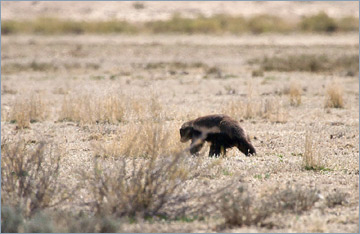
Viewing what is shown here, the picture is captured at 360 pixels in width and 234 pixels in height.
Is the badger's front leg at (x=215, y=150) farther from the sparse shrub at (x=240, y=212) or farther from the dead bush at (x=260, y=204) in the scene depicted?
the sparse shrub at (x=240, y=212)

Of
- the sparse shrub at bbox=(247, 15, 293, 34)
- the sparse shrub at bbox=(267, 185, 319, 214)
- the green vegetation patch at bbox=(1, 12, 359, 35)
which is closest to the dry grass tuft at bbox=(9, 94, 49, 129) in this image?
the sparse shrub at bbox=(267, 185, 319, 214)

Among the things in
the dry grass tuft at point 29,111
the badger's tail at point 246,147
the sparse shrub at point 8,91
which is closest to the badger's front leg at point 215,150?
the badger's tail at point 246,147

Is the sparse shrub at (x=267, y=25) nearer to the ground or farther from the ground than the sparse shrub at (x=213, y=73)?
farther from the ground

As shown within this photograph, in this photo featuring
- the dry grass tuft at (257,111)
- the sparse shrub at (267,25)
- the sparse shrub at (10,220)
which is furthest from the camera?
the sparse shrub at (267,25)

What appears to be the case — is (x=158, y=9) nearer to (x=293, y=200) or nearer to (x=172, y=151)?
(x=172, y=151)

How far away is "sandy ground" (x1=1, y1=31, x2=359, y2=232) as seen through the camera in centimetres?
791

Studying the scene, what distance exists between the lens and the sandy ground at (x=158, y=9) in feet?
226

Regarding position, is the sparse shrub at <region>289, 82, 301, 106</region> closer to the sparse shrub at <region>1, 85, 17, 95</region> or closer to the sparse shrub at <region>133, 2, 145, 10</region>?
the sparse shrub at <region>1, 85, 17, 95</region>

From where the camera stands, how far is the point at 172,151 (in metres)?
9.53

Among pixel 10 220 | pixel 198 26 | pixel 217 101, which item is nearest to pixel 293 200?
pixel 10 220

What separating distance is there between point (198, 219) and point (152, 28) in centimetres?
4814

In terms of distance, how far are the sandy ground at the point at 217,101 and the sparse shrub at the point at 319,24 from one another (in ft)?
33.1

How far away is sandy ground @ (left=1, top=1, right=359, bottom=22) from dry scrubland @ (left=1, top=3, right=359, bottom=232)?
40675 millimetres

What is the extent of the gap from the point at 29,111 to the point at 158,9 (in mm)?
60374
